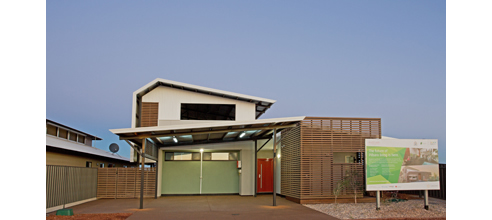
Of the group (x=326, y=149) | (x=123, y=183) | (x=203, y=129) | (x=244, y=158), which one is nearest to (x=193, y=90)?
(x=244, y=158)

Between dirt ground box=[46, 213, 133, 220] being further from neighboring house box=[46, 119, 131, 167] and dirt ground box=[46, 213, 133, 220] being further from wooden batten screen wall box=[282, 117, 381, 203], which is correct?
wooden batten screen wall box=[282, 117, 381, 203]

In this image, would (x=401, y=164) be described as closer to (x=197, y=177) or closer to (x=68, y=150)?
(x=197, y=177)

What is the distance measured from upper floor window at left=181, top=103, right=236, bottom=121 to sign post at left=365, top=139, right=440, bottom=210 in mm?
8116

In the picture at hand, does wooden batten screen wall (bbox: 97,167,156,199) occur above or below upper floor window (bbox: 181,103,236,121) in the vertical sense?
below

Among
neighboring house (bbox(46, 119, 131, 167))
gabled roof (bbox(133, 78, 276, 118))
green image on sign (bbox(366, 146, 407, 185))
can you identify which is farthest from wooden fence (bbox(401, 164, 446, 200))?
neighboring house (bbox(46, 119, 131, 167))

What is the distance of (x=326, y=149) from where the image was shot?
50.4 feet

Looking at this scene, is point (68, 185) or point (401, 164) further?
point (68, 185)

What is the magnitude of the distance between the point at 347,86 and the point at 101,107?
38746 mm

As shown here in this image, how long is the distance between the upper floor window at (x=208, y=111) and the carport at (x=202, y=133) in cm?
180

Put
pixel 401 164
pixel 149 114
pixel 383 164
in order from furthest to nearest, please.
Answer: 1. pixel 149 114
2. pixel 401 164
3. pixel 383 164

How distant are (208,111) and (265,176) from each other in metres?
4.49

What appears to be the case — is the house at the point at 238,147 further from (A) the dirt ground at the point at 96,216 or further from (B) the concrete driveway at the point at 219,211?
(A) the dirt ground at the point at 96,216

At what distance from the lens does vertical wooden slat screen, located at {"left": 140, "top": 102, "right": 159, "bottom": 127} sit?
1831 centimetres
